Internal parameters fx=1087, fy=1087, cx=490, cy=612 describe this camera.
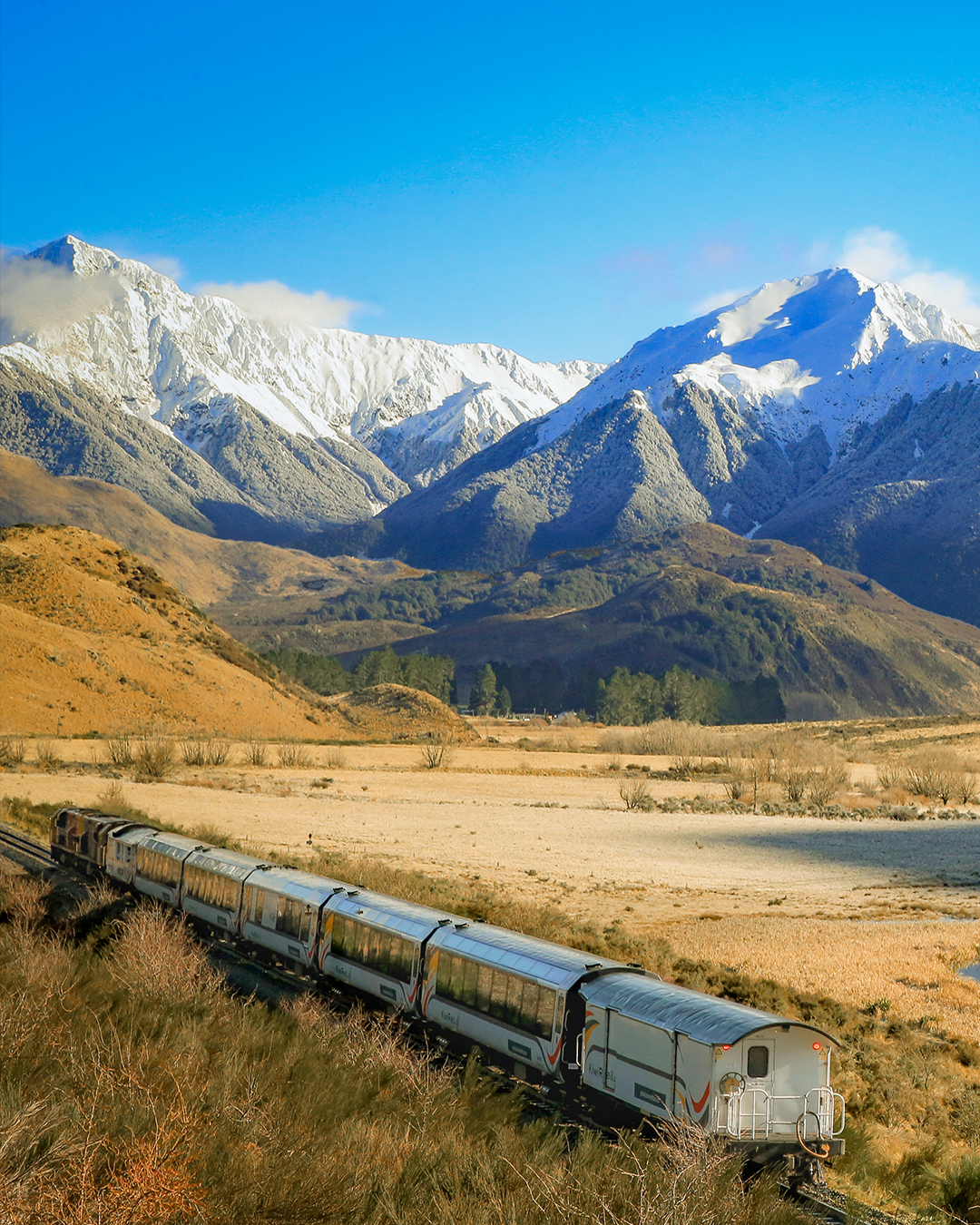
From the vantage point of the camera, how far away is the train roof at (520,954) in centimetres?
1591

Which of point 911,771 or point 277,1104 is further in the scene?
point 911,771

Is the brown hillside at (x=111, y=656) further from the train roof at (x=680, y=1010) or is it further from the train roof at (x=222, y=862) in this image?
the train roof at (x=680, y=1010)

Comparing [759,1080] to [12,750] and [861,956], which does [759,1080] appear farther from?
[12,750]

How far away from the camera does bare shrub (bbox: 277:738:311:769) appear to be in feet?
236

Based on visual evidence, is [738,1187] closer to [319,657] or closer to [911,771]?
[911,771]

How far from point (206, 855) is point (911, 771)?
64909mm

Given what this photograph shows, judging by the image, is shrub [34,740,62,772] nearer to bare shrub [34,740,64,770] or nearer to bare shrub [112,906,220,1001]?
bare shrub [34,740,64,770]

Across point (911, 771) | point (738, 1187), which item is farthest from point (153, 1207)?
point (911, 771)

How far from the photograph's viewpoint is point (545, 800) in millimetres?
64750

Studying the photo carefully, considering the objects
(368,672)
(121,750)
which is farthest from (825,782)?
(368,672)

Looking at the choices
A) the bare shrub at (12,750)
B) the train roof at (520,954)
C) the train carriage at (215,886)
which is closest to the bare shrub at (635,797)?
the bare shrub at (12,750)

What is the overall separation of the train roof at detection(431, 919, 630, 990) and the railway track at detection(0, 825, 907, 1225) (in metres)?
1.52

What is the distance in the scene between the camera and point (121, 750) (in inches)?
2482

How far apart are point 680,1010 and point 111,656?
7835cm
